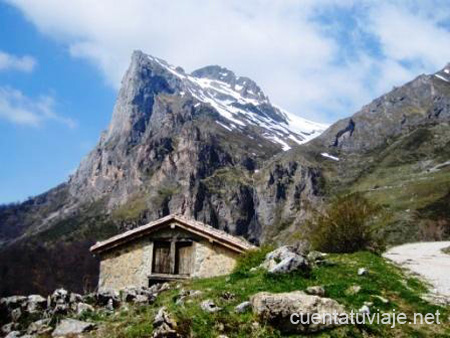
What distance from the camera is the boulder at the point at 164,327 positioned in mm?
11109

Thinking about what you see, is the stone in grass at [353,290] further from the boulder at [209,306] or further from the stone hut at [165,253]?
the stone hut at [165,253]

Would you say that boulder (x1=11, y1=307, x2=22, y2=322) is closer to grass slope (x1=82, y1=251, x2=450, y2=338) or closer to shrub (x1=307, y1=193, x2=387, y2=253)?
grass slope (x1=82, y1=251, x2=450, y2=338)

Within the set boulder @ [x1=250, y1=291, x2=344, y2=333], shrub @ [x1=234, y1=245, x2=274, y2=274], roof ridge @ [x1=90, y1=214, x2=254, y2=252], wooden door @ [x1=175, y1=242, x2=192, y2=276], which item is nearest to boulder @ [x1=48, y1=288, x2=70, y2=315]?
shrub @ [x1=234, y1=245, x2=274, y2=274]

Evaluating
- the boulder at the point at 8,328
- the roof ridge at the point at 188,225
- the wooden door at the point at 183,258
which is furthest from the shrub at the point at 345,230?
the boulder at the point at 8,328

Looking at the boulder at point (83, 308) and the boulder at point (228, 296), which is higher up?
the boulder at point (228, 296)

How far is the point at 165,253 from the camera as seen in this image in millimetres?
28438

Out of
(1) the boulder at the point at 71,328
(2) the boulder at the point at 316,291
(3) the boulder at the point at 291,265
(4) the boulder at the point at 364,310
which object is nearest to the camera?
(4) the boulder at the point at 364,310

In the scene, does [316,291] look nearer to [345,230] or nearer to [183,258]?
[183,258]

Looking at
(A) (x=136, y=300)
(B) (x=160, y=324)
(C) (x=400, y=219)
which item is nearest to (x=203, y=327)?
(B) (x=160, y=324)

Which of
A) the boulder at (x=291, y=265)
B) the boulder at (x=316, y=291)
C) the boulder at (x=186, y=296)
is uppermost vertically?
the boulder at (x=291, y=265)

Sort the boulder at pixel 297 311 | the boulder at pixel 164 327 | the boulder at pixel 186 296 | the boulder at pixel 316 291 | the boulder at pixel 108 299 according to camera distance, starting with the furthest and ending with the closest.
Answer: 1. the boulder at pixel 108 299
2. the boulder at pixel 186 296
3. the boulder at pixel 316 291
4. the boulder at pixel 297 311
5. the boulder at pixel 164 327

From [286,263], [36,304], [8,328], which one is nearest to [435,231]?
[286,263]

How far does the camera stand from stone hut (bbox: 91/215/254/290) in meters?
27.4

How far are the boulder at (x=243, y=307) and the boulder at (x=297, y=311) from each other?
0.60m
